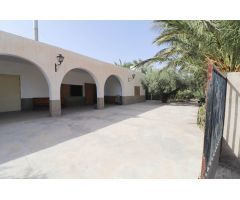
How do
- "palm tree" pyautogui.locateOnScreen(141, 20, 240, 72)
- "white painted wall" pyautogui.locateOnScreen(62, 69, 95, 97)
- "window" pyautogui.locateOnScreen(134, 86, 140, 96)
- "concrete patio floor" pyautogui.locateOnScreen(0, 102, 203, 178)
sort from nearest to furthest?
1. "concrete patio floor" pyautogui.locateOnScreen(0, 102, 203, 178)
2. "palm tree" pyautogui.locateOnScreen(141, 20, 240, 72)
3. "white painted wall" pyautogui.locateOnScreen(62, 69, 95, 97)
4. "window" pyautogui.locateOnScreen(134, 86, 140, 96)

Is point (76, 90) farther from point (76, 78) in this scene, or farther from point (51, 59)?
point (51, 59)

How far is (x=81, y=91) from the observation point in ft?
54.5

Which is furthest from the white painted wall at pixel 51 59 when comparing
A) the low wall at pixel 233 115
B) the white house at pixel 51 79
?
the low wall at pixel 233 115

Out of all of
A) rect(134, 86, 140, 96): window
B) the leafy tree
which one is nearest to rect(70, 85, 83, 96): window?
rect(134, 86, 140, 96): window

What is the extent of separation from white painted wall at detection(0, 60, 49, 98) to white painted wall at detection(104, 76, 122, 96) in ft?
22.1

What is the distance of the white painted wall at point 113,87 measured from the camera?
17547 millimetres

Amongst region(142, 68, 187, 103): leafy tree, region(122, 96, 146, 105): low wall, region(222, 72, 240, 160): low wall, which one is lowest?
region(122, 96, 146, 105): low wall

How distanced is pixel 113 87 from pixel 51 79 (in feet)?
30.4

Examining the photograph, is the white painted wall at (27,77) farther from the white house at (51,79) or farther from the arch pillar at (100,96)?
the arch pillar at (100,96)

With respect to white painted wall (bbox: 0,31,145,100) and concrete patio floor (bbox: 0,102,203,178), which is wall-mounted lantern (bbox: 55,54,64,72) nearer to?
white painted wall (bbox: 0,31,145,100)

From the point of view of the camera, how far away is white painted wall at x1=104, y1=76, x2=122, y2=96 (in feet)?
57.6
